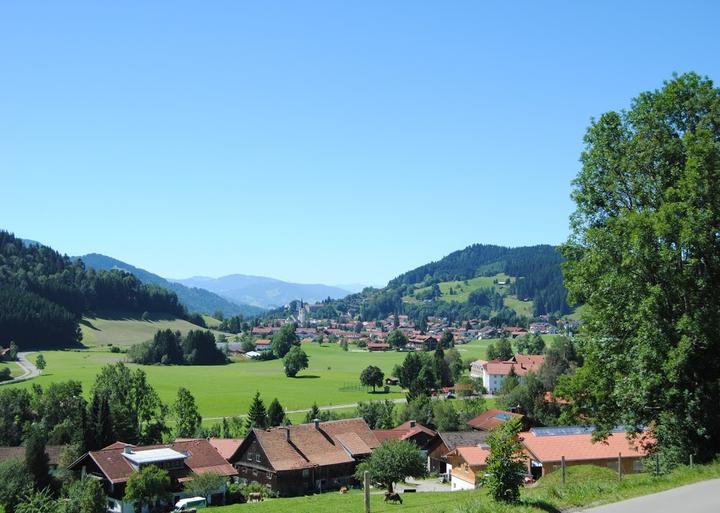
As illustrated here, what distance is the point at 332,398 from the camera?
9800cm

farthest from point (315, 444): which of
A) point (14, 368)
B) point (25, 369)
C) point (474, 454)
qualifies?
point (14, 368)

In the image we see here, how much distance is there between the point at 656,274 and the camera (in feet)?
58.8

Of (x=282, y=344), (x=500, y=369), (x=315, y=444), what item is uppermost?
(x=282, y=344)

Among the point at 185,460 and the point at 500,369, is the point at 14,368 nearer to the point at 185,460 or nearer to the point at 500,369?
the point at 185,460

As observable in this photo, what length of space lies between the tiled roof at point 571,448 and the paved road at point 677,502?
2712 centimetres

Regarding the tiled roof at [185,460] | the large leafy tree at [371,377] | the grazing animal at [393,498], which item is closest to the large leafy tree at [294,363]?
the large leafy tree at [371,377]

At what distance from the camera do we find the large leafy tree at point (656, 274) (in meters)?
17.4

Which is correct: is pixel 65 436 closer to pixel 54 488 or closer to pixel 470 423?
pixel 54 488

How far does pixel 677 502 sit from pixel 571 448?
1193 inches

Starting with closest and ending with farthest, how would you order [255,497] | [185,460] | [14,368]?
[255,497]
[185,460]
[14,368]

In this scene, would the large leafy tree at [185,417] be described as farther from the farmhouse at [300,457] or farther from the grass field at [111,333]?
the grass field at [111,333]

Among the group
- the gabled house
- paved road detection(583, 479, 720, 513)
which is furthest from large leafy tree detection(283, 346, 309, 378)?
paved road detection(583, 479, 720, 513)

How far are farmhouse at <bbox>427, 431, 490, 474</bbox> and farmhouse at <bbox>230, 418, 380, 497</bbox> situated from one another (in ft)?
18.9

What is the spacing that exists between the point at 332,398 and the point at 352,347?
332 ft
